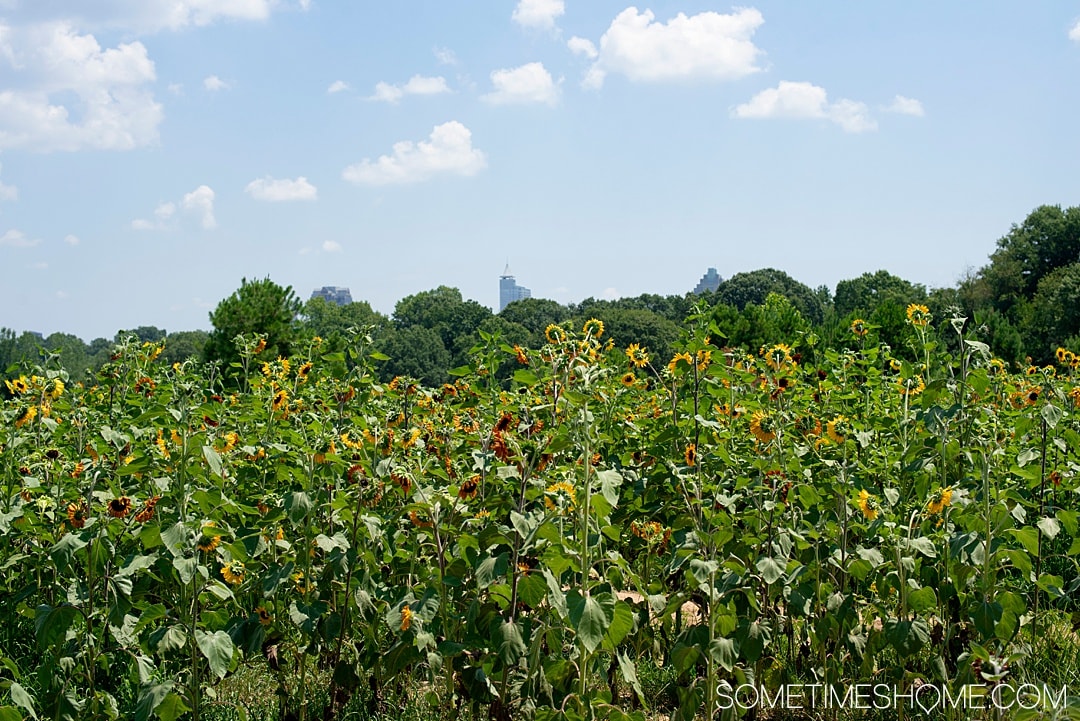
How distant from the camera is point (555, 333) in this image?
11.0ft

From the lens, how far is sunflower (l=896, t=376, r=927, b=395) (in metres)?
4.72

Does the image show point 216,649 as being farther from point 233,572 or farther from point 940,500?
point 940,500

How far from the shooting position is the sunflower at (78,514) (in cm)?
338

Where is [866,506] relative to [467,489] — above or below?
below

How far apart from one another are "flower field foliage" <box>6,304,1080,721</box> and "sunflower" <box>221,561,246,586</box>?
19 millimetres

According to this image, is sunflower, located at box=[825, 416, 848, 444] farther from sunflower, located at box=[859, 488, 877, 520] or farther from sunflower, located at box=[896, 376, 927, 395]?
sunflower, located at box=[896, 376, 927, 395]

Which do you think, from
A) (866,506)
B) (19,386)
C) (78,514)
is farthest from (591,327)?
(19,386)

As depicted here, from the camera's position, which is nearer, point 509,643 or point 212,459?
point 509,643

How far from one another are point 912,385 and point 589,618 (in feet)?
10.1

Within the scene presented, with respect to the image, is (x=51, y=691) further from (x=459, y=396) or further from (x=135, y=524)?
(x=459, y=396)

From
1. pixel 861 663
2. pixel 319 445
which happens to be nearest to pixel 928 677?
pixel 861 663

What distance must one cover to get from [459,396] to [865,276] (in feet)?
225

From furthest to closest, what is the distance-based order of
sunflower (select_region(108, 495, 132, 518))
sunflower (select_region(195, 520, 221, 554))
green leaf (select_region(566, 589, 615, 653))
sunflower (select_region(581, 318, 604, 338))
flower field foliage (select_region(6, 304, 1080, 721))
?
sunflower (select_region(581, 318, 604, 338))
sunflower (select_region(195, 520, 221, 554))
sunflower (select_region(108, 495, 132, 518))
flower field foliage (select_region(6, 304, 1080, 721))
green leaf (select_region(566, 589, 615, 653))

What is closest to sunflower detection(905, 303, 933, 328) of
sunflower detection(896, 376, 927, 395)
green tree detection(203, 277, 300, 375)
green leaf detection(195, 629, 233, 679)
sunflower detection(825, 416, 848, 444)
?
sunflower detection(896, 376, 927, 395)
